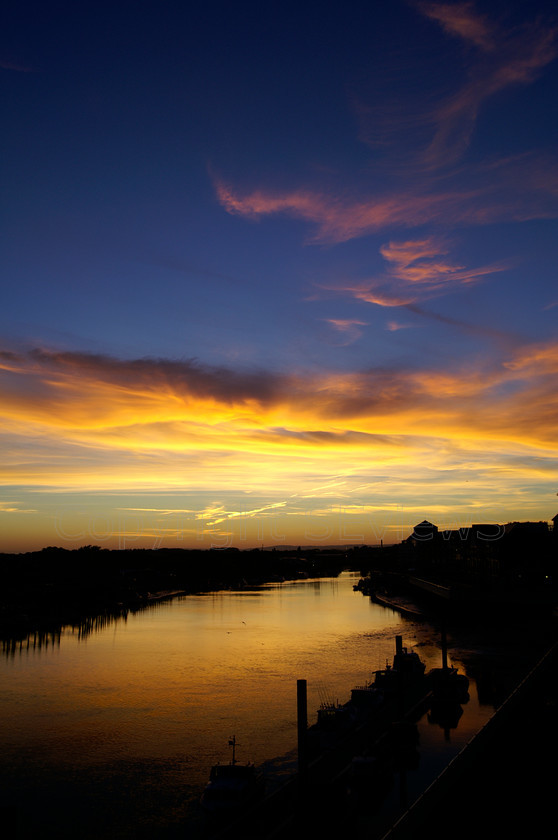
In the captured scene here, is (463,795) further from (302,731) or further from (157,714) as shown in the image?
(157,714)

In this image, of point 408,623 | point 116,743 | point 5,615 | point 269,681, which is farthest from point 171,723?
point 5,615

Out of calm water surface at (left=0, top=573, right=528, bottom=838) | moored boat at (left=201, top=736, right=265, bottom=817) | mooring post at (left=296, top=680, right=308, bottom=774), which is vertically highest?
mooring post at (left=296, top=680, right=308, bottom=774)

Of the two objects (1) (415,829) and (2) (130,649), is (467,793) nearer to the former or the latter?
(1) (415,829)

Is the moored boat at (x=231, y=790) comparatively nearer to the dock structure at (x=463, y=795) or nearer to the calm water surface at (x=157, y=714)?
the dock structure at (x=463, y=795)

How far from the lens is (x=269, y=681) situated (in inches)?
2197

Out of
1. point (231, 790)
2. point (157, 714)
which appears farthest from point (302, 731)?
point (157, 714)

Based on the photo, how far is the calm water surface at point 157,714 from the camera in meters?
29.4

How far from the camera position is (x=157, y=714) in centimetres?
4506

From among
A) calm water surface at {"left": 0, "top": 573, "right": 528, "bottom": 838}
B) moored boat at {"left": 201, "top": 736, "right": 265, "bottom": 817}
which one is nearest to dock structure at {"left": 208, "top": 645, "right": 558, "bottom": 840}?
moored boat at {"left": 201, "top": 736, "right": 265, "bottom": 817}

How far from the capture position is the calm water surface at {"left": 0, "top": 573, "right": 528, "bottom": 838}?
2936 centimetres

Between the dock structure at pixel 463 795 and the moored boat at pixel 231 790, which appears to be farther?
the moored boat at pixel 231 790

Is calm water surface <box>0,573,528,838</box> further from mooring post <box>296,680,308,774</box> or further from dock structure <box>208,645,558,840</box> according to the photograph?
mooring post <box>296,680,308,774</box>

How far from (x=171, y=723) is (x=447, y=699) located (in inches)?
789

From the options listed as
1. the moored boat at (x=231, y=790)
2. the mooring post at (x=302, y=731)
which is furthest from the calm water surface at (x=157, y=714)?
the mooring post at (x=302, y=731)
